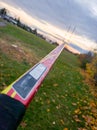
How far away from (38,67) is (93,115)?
222 inches

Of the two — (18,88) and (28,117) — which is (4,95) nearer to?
(18,88)

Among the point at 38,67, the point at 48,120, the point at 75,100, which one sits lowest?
the point at 75,100

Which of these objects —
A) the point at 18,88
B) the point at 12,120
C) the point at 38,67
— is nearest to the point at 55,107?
the point at 38,67

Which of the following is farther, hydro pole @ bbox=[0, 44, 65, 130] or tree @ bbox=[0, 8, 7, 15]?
tree @ bbox=[0, 8, 7, 15]

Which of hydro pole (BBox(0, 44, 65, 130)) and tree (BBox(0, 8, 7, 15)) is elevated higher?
hydro pole (BBox(0, 44, 65, 130))

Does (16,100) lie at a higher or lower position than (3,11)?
higher

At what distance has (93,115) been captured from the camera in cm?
996

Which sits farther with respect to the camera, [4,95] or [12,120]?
[4,95]

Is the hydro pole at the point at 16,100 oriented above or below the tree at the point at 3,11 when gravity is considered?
above

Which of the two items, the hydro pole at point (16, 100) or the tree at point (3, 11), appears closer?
the hydro pole at point (16, 100)

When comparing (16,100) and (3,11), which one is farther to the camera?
(3,11)

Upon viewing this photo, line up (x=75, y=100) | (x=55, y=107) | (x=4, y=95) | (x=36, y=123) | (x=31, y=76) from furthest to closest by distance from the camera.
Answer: (x=75, y=100), (x=55, y=107), (x=36, y=123), (x=31, y=76), (x=4, y=95)

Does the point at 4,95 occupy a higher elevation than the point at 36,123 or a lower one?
higher

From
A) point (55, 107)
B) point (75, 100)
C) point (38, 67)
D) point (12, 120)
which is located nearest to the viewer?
point (12, 120)
